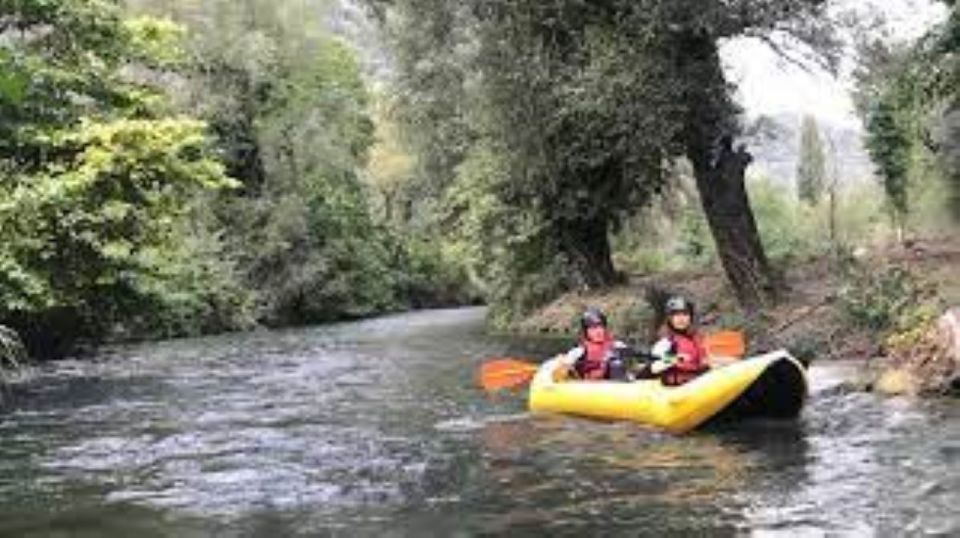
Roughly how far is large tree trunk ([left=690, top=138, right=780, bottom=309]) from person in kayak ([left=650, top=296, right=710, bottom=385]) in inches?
307

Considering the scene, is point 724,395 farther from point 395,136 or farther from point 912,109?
point 395,136

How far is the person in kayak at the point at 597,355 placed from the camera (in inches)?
599

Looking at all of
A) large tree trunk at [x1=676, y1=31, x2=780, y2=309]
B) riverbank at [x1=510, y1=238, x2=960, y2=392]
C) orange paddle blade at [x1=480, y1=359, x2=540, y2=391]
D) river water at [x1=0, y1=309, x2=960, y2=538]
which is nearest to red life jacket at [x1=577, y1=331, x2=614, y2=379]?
river water at [x1=0, y1=309, x2=960, y2=538]

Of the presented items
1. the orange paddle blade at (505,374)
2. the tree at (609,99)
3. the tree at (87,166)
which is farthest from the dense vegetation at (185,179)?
the orange paddle blade at (505,374)

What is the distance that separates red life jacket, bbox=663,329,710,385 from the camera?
13.7m

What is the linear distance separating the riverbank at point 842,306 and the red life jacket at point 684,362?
2.37 metres

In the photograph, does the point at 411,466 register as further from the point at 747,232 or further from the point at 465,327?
the point at 465,327

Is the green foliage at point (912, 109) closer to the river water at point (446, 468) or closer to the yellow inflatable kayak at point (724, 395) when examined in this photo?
the river water at point (446, 468)

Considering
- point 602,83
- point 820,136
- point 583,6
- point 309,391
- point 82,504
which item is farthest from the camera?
point 820,136

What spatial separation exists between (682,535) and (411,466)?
3.89m

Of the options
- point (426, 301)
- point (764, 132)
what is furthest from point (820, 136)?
point (764, 132)

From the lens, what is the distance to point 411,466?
39.6 feet

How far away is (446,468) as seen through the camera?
11852 mm

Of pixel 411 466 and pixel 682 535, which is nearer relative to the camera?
pixel 682 535
